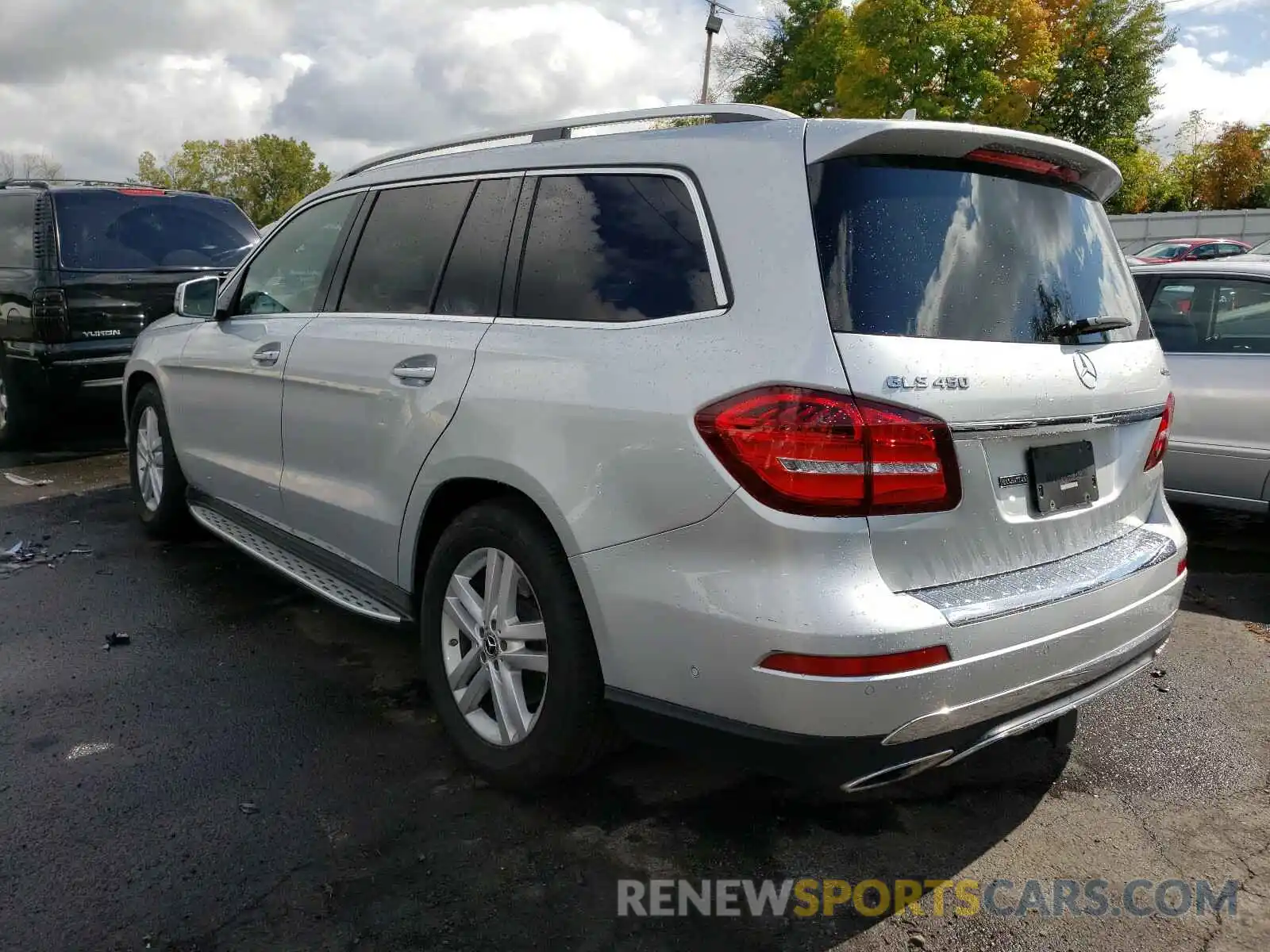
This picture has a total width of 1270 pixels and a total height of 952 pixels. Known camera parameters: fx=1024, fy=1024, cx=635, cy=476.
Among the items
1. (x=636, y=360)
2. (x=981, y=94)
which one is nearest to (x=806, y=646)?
(x=636, y=360)

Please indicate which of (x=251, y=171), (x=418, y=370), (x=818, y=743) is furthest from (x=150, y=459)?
(x=251, y=171)

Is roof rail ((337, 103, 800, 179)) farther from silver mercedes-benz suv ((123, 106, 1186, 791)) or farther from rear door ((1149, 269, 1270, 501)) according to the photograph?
rear door ((1149, 269, 1270, 501))

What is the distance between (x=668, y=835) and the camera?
2.82 m

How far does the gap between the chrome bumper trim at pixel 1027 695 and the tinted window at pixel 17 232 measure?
7.66 meters

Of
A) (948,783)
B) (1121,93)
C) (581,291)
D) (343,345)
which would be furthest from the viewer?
(1121,93)

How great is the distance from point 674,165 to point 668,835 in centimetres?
181

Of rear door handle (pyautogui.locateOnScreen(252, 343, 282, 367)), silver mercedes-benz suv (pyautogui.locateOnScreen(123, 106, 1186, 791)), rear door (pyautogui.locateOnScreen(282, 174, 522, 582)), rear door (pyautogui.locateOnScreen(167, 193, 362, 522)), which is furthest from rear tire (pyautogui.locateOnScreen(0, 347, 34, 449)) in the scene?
silver mercedes-benz suv (pyautogui.locateOnScreen(123, 106, 1186, 791))

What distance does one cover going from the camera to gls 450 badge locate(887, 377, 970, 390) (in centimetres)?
227

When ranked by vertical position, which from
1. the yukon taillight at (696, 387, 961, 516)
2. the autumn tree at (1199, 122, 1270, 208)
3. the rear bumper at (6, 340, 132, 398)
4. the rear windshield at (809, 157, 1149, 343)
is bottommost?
the rear bumper at (6, 340, 132, 398)

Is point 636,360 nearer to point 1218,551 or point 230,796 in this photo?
point 230,796

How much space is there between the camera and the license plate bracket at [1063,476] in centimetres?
256

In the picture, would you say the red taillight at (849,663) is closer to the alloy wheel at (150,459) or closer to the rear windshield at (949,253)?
the rear windshield at (949,253)

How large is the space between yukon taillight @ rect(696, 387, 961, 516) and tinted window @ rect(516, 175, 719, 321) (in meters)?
0.36

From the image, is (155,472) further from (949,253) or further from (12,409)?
(949,253)
